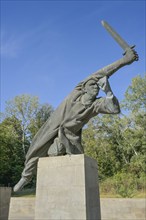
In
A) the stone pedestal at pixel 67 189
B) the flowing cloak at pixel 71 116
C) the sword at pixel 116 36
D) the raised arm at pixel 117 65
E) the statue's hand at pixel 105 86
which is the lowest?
the stone pedestal at pixel 67 189

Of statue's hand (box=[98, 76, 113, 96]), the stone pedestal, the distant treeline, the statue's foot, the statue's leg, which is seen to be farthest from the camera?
the distant treeline

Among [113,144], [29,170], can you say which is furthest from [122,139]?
[29,170]

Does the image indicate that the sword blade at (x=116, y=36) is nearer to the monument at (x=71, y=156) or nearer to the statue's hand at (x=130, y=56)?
the monument at (x=71, y=156)

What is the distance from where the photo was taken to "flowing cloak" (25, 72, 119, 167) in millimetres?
4934

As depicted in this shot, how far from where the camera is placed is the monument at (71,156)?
175 inches

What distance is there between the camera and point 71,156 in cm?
482

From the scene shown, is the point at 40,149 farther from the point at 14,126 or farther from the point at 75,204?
the point at 14,126

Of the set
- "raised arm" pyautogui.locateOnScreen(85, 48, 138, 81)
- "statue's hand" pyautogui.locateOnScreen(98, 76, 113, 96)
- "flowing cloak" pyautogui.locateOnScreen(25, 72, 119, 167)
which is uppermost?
"raised arm" pyautogui.locateOnScreen(85, 48, 138, 81)

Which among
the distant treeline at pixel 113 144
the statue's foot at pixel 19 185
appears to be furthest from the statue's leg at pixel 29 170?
the distant treeline at pixel 113 144

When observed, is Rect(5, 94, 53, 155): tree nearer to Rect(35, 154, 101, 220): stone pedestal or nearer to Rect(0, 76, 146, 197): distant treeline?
Rect(0, 76, 146, 197): distant treeline

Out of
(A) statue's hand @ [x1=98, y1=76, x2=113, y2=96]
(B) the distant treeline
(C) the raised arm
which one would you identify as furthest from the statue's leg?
(B) the distant treeline

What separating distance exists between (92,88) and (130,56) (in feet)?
3.46

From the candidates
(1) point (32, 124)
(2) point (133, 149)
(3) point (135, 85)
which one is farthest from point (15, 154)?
(3) point (135, 85)

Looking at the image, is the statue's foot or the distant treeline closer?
the statue's foot
